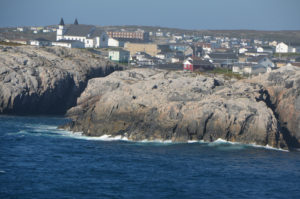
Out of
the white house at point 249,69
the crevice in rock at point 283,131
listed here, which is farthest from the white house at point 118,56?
the crevice in rock at point 283,131

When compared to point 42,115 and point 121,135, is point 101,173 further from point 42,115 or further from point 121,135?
point 42,115

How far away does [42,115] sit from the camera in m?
58.7

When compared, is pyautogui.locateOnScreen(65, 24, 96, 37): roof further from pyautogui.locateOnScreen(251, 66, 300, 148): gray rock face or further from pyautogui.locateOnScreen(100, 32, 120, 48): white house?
pyautogui.locateOnScreen(251, 66, 300, 148): gray rock face

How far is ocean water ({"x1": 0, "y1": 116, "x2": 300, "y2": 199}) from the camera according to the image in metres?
30.0

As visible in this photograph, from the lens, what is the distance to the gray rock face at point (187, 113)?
4322cm

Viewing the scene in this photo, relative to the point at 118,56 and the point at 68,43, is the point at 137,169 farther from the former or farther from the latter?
the point at 68,43

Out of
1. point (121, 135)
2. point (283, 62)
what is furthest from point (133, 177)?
point (283, 62)

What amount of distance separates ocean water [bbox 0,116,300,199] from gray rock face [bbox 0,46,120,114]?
1176 centimetres

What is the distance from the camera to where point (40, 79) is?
59656 mm

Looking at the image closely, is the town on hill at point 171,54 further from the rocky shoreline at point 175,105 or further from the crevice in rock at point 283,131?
the crevice in rock at point 283,131

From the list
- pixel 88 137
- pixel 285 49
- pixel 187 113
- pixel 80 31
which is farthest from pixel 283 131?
pixel 80 31

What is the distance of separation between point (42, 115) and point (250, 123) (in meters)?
25.1

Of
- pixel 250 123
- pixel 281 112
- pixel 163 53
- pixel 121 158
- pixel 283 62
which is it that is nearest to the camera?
pixel 121 158

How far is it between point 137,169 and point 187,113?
1079 cm
